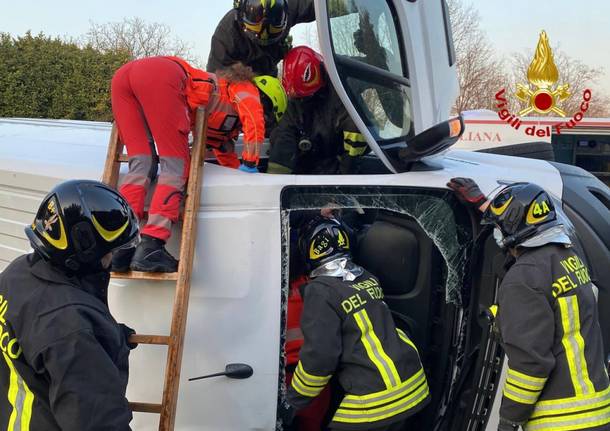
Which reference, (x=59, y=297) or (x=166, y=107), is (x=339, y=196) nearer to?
(x=166, y=107)

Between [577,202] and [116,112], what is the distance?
2111 mm

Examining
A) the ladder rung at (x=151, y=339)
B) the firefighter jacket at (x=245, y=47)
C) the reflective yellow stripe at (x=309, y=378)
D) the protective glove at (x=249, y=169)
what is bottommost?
the reflective yellow stripe at (x=309, y=378)

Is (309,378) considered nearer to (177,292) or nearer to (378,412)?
(378,412)

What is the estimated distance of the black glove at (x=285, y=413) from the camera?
105 inches

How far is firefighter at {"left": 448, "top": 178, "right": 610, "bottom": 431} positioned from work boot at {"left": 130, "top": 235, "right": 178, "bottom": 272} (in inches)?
52.0

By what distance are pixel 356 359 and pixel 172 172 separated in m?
1.13

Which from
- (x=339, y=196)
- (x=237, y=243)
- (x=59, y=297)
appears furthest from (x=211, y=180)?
(x=59, y=297)

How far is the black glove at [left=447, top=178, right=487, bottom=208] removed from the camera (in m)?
2.71

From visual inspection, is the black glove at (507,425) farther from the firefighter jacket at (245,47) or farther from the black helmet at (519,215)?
the firefighter jacket at (245,47)

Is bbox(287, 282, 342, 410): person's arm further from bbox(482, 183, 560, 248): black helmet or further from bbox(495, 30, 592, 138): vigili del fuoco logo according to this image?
bbox(495, 30, 592, 138): vigili del fuoco logo

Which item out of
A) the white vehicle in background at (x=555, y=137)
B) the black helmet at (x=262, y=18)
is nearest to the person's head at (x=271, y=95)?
the black helmet at (x=262, y=18)

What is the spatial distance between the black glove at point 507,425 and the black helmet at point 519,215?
702mm

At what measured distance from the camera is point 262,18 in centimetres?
313

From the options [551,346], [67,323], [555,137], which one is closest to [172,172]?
[67,323]
